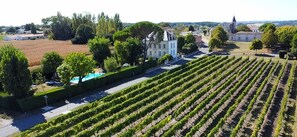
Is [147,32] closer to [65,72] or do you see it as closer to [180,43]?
[180,43]

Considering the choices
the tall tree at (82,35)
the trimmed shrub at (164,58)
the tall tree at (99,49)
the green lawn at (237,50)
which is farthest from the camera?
the tall tree at (82,35)

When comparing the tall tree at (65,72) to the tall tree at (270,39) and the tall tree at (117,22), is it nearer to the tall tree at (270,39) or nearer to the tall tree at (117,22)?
the tall tree at (270,39)

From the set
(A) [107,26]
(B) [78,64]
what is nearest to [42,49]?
(A) [107,26]

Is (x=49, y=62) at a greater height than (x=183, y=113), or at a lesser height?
greater

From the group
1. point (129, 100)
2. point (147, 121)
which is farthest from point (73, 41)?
point (147, 121)

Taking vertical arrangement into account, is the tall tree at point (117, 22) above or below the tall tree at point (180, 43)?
above

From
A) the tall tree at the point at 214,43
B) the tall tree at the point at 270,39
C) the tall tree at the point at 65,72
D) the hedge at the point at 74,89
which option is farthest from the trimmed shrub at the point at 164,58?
the tall tree at the point at 270,39

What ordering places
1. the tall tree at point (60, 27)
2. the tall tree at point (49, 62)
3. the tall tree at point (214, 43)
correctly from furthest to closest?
the tall tree at point (60, 27)
the tall tree at point (214, 43)
the tall tree at point (49, 62)
